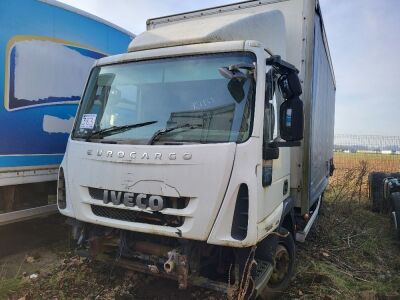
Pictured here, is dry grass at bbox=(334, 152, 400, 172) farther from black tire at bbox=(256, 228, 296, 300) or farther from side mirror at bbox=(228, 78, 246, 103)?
side mirror at bbox=(228, 78, 246, 103)

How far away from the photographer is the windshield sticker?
385 cm

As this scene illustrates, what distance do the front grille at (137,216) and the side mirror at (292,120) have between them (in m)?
1.21

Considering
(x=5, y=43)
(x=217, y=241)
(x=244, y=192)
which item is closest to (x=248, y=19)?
(x=244, y=192)

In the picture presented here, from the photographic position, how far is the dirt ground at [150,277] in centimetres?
407

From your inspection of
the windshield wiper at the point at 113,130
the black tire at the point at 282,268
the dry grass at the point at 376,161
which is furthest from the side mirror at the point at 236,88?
the dry grass at the point at 376,161

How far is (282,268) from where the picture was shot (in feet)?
13.7

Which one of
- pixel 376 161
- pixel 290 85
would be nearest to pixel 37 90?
pixel 290 85

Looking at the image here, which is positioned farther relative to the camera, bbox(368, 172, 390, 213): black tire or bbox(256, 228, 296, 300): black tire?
bbox(368, 172, 390, 213): black tire

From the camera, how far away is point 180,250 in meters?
3.18

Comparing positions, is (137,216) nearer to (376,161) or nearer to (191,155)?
(191,155)

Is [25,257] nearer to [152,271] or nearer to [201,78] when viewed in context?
[152,271]

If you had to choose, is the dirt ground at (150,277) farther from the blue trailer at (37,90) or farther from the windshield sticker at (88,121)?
the windshield sticker at (88,121)

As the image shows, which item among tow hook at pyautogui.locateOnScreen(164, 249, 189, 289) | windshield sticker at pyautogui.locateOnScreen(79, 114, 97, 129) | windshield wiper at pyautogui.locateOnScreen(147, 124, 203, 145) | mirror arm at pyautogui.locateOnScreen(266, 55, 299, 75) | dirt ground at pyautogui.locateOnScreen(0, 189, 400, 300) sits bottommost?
dirt ground at pyautogui.locateOnScreen(0, 189, 400, 300)

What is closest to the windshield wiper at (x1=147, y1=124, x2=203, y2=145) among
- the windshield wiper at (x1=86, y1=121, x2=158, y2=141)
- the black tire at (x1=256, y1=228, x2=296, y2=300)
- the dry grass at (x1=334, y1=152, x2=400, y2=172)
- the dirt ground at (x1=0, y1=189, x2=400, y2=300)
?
the windshield wiper at (x1=86, y1=121, x2=158, y2=141)
